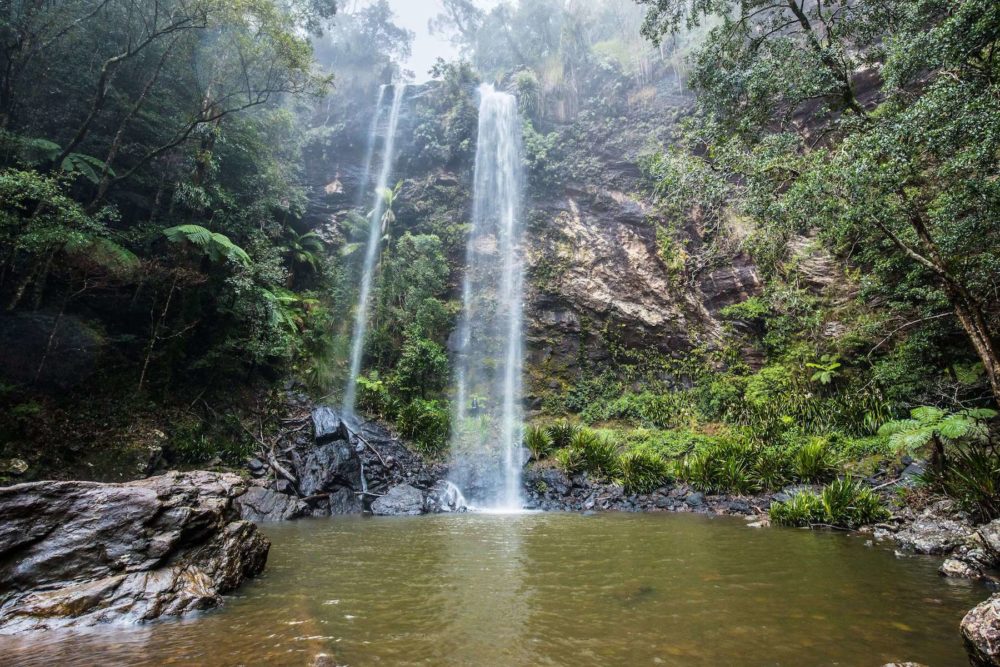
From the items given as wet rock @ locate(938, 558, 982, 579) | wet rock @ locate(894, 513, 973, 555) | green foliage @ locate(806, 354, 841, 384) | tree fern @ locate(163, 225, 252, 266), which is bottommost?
wet rock @ locate(938, 558, 982, 579)

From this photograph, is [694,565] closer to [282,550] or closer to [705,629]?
[705,629]

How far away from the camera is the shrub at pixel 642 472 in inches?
420

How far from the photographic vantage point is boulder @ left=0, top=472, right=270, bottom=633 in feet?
10.8

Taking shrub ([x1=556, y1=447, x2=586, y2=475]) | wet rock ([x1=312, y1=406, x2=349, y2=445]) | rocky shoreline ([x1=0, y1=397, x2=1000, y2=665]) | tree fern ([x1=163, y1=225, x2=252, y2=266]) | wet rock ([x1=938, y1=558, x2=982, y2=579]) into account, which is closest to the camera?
rocky shoreline ([x1=0, y1=397, x2=1000, y2=665])

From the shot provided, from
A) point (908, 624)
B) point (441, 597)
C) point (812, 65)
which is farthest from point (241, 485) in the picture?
point (812, 65)

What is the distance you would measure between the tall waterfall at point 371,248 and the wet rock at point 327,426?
4.41 ft

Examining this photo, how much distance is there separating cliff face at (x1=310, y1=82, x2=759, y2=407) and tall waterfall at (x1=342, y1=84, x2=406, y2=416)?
66 cm

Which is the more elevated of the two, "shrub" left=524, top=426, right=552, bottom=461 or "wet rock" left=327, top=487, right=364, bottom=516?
"shrub" left=524, top=426, right=552, bottom=461

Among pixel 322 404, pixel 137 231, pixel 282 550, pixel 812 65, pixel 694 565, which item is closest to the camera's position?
pixel 694 565

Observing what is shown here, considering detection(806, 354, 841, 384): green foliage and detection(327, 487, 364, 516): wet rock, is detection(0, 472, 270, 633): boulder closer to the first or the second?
detection(327, 487, 364, 516): wet rock

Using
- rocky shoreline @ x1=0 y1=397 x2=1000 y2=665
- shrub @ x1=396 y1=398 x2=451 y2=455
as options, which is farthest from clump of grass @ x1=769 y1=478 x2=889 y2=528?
shrub @ x1=396 y1=398 x2=451 y2=455

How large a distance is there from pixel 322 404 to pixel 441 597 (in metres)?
10.8

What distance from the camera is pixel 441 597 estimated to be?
3.79m

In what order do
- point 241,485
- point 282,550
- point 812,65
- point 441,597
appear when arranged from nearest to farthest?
point 441,597
point 241,485
point 282,550
point 812,65
